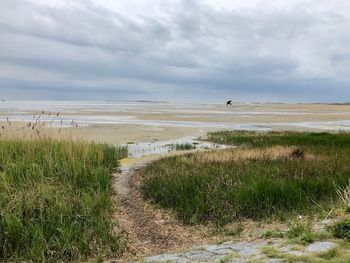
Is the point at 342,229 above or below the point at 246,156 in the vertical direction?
below

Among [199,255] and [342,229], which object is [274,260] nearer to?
[199,255]

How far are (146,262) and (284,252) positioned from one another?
1.77 metres

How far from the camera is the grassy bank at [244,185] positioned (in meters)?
7.93

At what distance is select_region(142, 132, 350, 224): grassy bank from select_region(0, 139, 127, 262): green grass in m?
1.45

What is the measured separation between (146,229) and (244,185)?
2234mm

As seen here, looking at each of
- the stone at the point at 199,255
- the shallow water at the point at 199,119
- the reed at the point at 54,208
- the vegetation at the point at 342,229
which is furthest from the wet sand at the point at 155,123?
the vegetation at the point at 342,229

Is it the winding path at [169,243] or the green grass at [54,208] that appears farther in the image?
the green grass at [54,208]

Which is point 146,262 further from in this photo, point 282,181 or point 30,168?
point 30,168

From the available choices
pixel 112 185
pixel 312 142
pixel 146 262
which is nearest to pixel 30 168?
pixel 112 185

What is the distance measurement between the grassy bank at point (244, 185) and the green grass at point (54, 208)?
1454mm

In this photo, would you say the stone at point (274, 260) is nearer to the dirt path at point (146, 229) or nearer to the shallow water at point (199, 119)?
the dirt path at point (146, 229)

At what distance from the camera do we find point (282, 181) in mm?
8766

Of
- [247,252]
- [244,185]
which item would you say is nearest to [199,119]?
[244,185]

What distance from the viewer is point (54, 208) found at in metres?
7.68
